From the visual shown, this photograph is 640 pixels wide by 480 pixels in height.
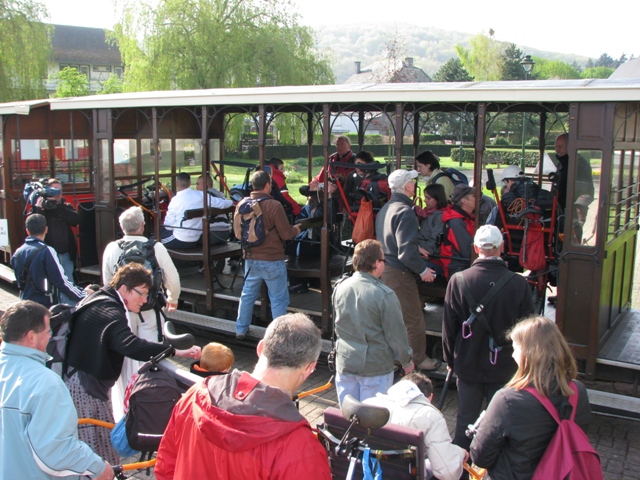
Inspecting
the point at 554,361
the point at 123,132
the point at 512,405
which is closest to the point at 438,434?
the point at 512,405

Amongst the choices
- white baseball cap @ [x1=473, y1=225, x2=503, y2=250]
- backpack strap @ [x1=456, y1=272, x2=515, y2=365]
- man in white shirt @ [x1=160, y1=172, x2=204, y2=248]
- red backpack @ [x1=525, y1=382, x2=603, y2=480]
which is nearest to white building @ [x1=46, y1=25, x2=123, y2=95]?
man in white shirt @ [x1=160, y1=172, x2=204, y2=248]

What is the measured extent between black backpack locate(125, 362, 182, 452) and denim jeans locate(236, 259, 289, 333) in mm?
3454

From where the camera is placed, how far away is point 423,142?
140 feet

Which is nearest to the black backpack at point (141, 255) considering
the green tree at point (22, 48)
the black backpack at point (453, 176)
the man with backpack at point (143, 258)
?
the man with backpack at point (143, 258)

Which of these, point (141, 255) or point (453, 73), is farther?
point (453, 73)

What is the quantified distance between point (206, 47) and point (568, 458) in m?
22.1

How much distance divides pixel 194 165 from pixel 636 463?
7.92 metres

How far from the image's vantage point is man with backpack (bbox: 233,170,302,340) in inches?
264

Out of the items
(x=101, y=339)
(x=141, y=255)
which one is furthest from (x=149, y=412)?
(x=141, y=255)

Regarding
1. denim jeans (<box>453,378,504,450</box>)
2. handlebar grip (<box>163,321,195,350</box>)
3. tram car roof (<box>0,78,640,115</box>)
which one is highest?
tram car roof (<box>0,78,640,115</box>)

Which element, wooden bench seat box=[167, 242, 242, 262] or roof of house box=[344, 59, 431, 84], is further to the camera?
roof of house box=[344, 59, 431, 84]

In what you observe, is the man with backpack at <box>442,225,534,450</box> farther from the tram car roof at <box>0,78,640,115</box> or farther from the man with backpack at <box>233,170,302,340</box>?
the man with backpack at <box>233,170,302,340</box>

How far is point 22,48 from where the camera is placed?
78.9 feet

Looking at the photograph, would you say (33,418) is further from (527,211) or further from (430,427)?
(527,211)
